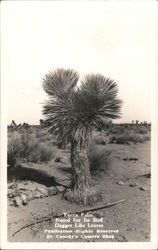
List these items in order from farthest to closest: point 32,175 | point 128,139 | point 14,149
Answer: point 128,139, point 14,149, point 32,175

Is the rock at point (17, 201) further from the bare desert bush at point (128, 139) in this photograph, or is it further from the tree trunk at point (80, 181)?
the bare desert bush at point (128, 139)

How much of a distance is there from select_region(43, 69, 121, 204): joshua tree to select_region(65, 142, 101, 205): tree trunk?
14 mm

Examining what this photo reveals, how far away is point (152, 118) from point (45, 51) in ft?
5.64

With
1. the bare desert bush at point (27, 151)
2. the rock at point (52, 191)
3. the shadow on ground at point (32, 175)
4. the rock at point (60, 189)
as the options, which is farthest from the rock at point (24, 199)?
the bare desert bush at point (27, 151)

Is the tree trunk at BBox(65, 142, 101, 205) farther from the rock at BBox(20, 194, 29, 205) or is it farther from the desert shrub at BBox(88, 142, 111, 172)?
the desert shrub at BBox(88, 142, 111, 172)

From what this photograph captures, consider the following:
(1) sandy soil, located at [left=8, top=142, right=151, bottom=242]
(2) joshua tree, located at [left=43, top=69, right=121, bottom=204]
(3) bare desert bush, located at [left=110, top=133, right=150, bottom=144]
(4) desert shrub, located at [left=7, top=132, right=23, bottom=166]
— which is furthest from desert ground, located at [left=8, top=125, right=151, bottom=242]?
(3) bare desert bush, located at [left=110, top=133, right=150, bottom=144]

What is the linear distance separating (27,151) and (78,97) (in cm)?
252

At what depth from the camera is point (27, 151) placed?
757 centimetres

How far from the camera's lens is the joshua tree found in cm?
530

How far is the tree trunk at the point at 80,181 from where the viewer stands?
5625mm

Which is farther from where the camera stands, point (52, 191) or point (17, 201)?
point (52, 191)

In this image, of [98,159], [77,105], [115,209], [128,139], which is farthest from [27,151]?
[128,139]

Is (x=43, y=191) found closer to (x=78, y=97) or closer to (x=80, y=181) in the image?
(x=80, y=181)

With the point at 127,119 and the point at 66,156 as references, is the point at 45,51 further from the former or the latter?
the point at 66,156
